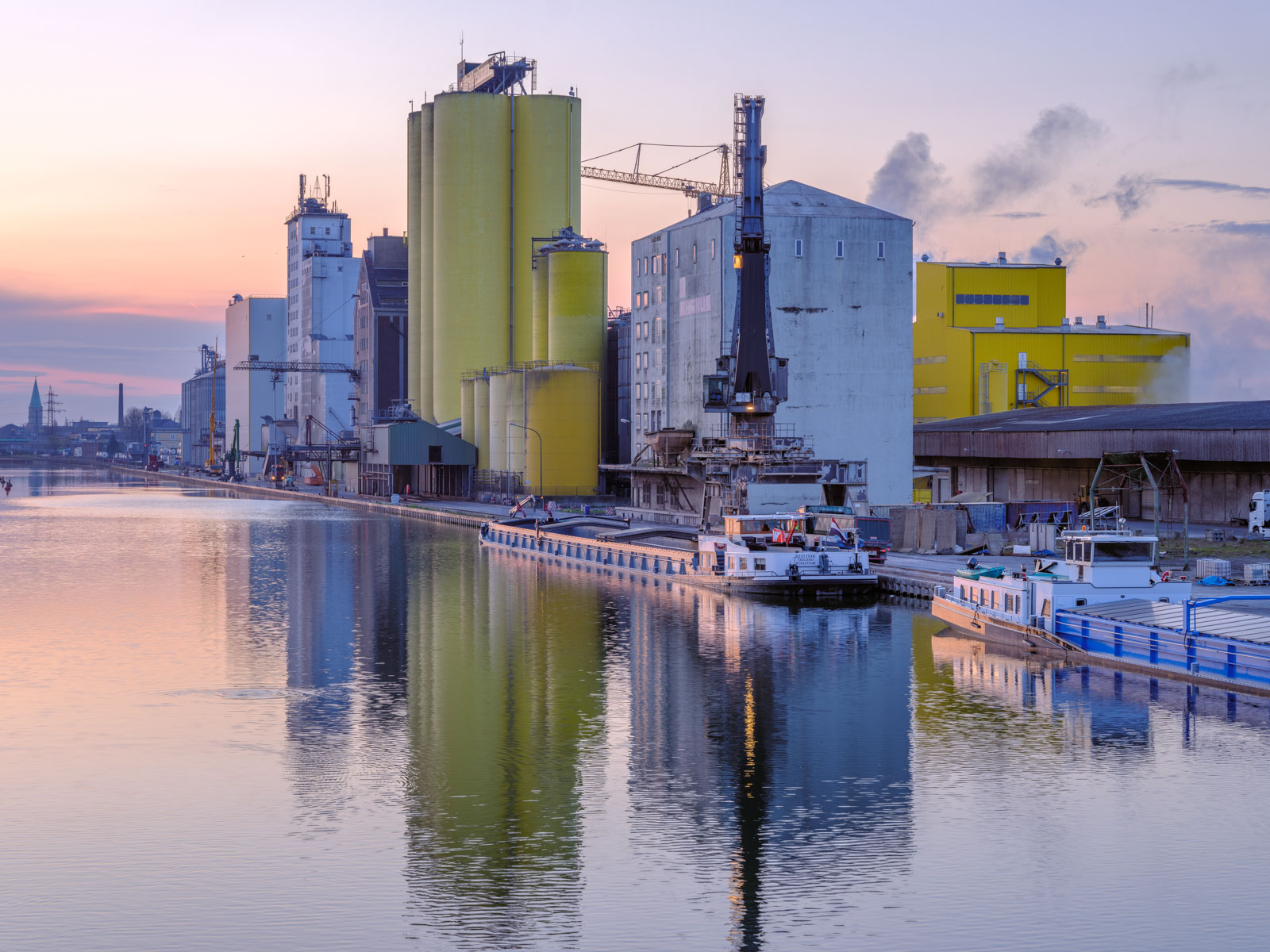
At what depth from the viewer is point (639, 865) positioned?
27.8 meters

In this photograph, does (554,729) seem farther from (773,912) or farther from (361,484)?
(361,484)

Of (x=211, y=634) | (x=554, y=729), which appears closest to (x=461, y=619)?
(x=211, y=634)

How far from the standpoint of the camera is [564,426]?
479ft

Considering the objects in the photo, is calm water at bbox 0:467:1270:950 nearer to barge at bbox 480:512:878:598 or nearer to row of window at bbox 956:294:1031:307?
barge at bbox 480:512:878:598

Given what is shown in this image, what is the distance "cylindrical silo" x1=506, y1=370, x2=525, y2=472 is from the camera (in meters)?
149

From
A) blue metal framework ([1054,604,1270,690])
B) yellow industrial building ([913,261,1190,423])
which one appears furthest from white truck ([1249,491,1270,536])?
yellow industrial building ([913,261,1190,423])

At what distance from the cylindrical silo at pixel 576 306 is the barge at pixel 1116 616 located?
93062 millimetres

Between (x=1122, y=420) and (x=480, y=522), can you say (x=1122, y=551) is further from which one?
(x=480, y=522)

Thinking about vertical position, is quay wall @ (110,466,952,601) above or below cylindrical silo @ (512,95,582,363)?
below

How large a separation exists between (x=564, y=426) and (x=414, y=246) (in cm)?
5358

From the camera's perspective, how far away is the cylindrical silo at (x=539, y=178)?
171 metres

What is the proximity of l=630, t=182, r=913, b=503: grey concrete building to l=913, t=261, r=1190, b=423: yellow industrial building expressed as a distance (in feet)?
118

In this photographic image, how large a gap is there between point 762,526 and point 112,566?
42.8 m

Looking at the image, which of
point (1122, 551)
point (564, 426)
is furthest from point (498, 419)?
point (1122, 551)
